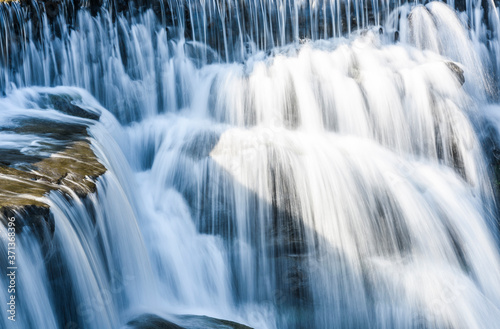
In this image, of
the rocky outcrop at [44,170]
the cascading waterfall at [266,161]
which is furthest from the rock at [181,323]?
the rocky outcrop at [44,170]

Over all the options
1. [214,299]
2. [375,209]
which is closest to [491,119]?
[375,209]

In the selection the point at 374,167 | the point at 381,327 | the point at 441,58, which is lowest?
the point at 381,327

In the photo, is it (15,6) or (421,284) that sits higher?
(15,6)

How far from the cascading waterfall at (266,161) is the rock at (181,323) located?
11cm

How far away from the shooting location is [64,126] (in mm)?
7254

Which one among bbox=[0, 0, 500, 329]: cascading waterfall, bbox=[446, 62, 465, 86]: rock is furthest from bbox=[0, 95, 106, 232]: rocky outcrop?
bbox=[446, 62, 465, 86]: rock

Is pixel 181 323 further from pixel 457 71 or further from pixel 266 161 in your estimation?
pixel 457 71

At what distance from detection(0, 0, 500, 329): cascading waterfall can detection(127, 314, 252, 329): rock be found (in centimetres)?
11

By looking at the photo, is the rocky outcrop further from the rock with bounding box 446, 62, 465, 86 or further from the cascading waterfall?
the rock with bounding box 446, 62, 465, 86

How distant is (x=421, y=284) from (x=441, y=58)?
16.2 feet

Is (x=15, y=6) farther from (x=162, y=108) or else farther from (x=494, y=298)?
(x=494, y=298)

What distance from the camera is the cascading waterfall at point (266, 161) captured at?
612 centimetres

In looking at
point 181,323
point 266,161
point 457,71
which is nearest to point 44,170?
point 181,323

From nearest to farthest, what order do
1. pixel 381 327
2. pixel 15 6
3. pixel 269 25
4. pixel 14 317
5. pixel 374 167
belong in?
pixel 14 317, pixel 381 327, pixel 374 167, pixel 15 6, pixel 269 25
